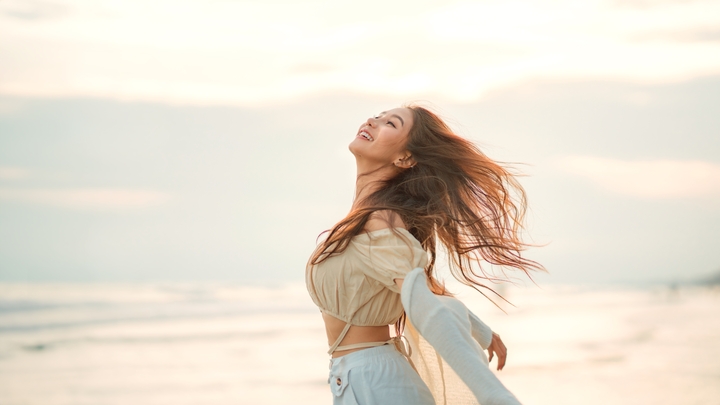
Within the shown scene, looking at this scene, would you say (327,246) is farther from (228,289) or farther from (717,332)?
(228,289)

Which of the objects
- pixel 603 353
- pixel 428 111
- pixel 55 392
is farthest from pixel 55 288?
pixel 428 111

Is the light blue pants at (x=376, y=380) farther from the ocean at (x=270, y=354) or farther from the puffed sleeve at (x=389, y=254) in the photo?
the ocean at (x=270, y=354)

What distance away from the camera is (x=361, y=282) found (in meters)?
2.39

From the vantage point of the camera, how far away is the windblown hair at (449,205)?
2484 mm

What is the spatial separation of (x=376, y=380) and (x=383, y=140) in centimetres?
90

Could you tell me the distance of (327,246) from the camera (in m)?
2.42

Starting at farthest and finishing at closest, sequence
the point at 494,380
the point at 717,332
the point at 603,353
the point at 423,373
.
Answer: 1. the point at 717,332
2. the point at 603,353
3. the point at 423,373
4. the point at 494,380

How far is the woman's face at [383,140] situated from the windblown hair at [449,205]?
0.04 metres

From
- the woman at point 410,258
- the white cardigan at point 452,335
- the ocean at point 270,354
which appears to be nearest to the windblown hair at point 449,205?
the woman at point 410,258

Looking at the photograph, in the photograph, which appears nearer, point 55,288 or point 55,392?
point 55,392

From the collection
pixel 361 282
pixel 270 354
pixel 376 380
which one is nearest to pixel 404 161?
pixel 361 282

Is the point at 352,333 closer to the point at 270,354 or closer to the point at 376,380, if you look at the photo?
the point at 376,380

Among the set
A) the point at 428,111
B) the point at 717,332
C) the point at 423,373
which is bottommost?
the point at 717,332

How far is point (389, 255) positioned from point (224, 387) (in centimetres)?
573
